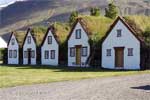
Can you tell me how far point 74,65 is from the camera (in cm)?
6234

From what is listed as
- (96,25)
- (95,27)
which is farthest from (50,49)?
(95,27)

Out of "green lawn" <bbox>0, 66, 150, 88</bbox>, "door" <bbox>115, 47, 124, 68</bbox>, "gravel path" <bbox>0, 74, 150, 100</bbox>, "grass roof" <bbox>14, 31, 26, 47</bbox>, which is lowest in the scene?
"gravel path" <bbox>0, 74, 150, 100</bbox>

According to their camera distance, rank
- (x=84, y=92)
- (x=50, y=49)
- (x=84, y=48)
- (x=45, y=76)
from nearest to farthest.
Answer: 1. (x=84, y=92)
2. (x=45, y=76)
3. (x=84, y=48)
4. (x=50, y=49)

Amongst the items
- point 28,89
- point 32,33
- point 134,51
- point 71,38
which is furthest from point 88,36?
point 28,89

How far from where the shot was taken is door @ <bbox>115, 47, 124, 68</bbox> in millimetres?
54250

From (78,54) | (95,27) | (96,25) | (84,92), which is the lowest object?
(84,92)

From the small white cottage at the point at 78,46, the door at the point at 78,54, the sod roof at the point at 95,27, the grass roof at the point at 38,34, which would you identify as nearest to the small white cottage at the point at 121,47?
the sod roof at the point at 95,27

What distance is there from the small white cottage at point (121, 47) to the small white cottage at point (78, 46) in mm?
4585

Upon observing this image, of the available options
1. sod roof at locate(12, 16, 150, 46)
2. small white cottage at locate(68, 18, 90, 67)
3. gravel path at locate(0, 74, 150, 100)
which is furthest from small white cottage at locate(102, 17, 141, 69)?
gravel path at locate(0, 74, 150, 100)

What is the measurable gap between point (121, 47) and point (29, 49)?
78.2ft

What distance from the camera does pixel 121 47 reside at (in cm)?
5428

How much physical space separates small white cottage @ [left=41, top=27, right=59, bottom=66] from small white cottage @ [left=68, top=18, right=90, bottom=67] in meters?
3.63

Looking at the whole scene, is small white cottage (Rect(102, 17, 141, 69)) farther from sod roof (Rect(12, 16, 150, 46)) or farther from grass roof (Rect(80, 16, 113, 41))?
grass roof (Rect(80, 16, 113, 41))

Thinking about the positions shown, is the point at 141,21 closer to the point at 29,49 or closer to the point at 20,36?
the point at 29,49
